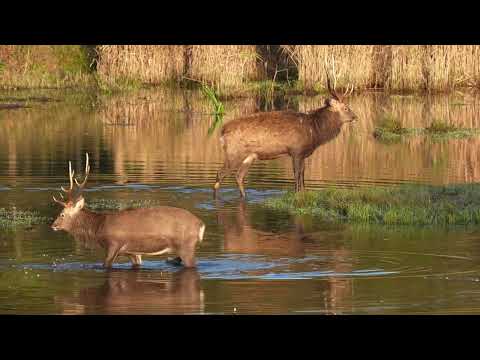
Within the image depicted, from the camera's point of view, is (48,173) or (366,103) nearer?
(48,173)

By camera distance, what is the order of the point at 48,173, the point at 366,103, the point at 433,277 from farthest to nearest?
1. the point at 366,103
2. the point at 48,173
3. the point at 433,277

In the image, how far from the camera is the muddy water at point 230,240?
1280cm

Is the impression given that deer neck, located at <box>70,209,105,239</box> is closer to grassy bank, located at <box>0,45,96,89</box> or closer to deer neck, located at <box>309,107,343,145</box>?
deer neck, located at <box>309,107,343,145</box>

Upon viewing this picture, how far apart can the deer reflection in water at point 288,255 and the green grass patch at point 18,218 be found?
2.63 metres

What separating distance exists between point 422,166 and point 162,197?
674 centimetres

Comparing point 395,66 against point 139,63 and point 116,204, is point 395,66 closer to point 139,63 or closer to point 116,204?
point 139,63

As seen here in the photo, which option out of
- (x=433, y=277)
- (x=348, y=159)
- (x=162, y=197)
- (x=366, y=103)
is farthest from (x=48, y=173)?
(x=366, y=103)

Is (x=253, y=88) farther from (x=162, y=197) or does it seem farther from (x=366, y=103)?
A: (x=162, y=197)

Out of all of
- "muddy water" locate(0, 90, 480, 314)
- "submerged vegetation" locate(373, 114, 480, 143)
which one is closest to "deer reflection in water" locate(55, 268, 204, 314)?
"muddy water" locate(0, 90, 480, 314)

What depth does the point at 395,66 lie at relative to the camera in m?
42.6

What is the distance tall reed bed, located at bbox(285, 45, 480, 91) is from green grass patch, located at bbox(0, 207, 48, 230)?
23.2 metres

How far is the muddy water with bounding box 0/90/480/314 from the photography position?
1280 centimetres

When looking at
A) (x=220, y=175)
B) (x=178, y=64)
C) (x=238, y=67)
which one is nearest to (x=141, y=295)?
(x=220, y=175)

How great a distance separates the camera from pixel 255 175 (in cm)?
2375
